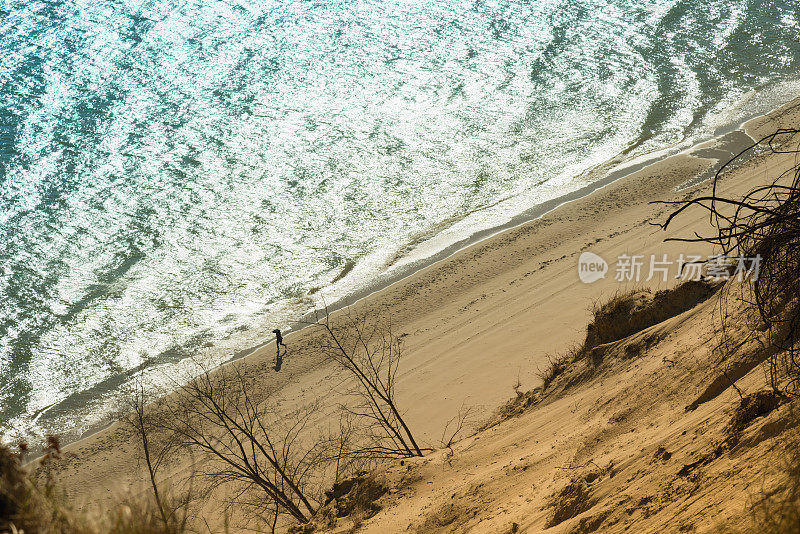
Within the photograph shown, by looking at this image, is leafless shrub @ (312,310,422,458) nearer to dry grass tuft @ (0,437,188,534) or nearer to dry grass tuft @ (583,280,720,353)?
dry grass tuft @ (583,280,720,353)

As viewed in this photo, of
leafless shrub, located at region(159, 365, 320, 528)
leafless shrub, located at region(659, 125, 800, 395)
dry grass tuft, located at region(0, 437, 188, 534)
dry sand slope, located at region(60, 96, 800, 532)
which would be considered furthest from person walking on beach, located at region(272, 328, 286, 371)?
dry grass tuft, located at region(0, 437, 188, 534)

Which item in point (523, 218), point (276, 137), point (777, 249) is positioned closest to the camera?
point (777, 249)

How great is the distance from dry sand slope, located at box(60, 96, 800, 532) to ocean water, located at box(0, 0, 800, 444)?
2255 millimetres

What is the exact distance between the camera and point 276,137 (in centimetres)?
2964

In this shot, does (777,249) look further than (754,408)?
No

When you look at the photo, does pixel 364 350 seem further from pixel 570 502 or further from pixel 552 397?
pixel 570 502

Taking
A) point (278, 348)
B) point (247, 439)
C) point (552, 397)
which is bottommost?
point (552, 397)

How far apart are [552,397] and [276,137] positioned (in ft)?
71.5

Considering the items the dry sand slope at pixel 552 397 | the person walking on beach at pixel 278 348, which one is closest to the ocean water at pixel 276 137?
the person walking on beach at pixel 278 348

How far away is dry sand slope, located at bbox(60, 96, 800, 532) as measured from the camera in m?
6.21

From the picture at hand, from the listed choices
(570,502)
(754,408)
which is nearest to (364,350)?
(570,502)

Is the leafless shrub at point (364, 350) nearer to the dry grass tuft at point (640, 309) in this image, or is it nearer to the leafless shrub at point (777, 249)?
the dry grass tuft at point (640, 309)

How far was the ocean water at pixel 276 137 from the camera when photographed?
20672 millimetres

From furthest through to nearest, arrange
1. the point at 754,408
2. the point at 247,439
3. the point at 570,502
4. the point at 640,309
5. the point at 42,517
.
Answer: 1. the point at 247,439
2. the point at 640,309
3. the point at 570,502
4. the point at 754,408
5. the point at 42,517
